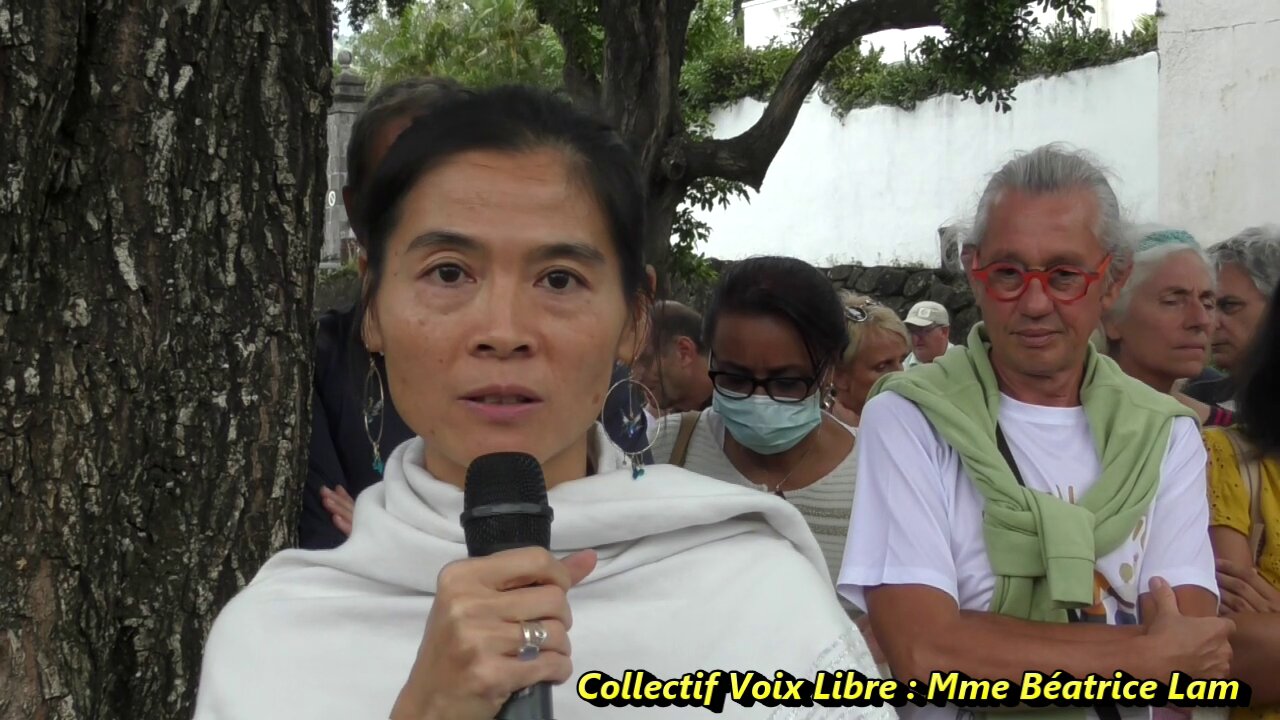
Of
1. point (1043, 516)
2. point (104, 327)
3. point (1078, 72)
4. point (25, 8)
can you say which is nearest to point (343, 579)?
point (104, 327)

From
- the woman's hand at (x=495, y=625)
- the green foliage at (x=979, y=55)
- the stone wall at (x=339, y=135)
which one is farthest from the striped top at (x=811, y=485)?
the stone wall at (x=339, y=135)

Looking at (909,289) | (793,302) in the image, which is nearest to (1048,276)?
(793,302)

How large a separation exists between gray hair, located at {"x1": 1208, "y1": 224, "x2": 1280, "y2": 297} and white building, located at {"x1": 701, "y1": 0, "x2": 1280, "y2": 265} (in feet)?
14.5

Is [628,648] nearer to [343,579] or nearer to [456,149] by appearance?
[343,579]

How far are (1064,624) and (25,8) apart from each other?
2344 mm

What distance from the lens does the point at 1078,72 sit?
14.7 metres

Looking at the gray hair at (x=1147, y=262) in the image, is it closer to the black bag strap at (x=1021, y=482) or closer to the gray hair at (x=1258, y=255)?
the gray hair at (x=1258, y=255)

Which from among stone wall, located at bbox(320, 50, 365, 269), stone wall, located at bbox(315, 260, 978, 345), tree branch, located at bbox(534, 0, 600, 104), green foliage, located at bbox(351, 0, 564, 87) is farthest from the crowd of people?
green foliage, located at bbox(351, 0, 564, 87)

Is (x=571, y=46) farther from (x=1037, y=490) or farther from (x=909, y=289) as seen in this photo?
(x=909, y=289)

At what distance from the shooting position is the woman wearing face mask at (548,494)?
183cm

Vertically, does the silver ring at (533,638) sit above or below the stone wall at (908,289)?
above

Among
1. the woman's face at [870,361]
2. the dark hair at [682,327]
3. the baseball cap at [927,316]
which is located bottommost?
the baseball cap at [927,316]

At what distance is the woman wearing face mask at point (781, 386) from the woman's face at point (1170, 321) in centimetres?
92

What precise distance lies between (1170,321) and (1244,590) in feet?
3.91
